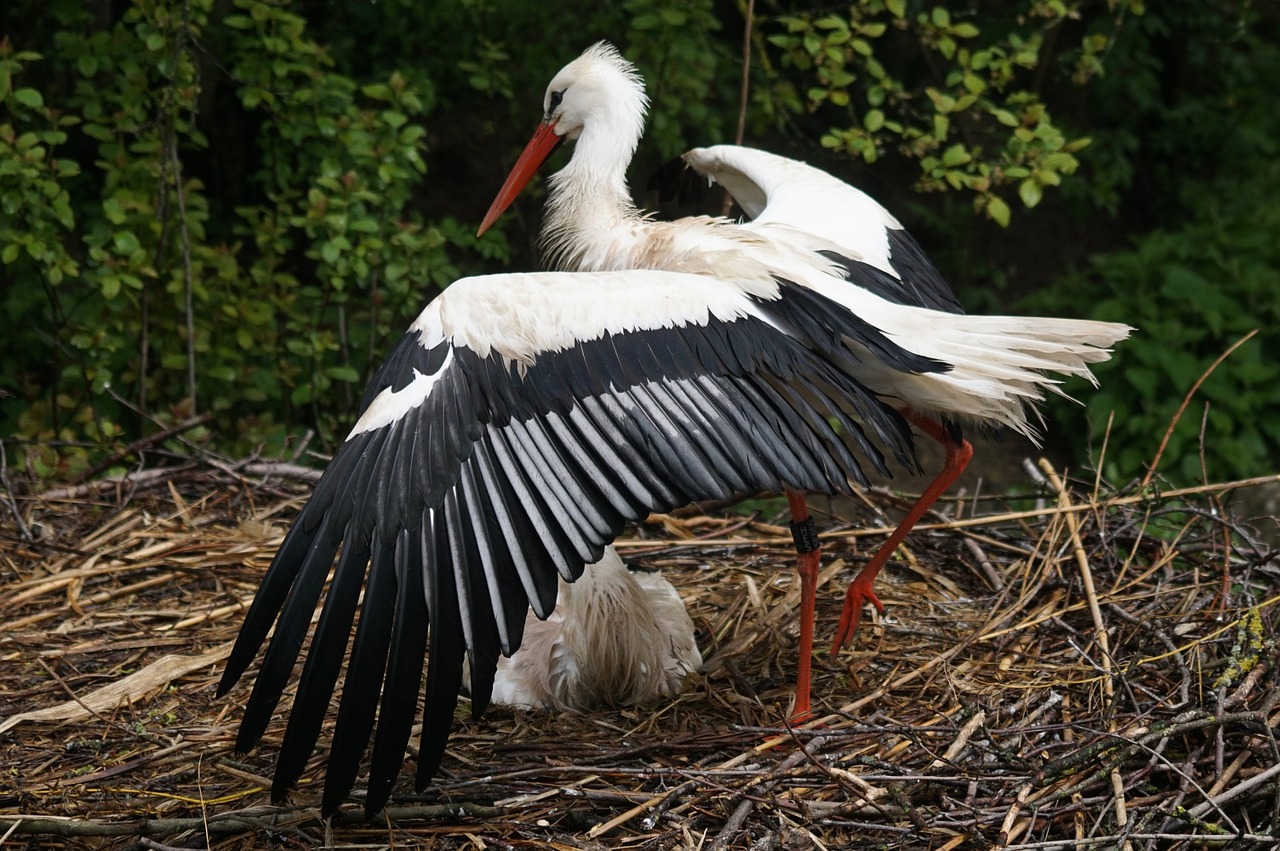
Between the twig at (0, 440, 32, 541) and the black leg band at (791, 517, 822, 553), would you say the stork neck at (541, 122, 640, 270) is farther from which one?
the twig at (0, 440, 32, 541)

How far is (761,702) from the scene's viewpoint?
3697 mm

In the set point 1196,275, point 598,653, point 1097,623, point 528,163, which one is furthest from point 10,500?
point 1196,275

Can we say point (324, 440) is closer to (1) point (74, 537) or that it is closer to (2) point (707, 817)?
(1) point (74, 537)

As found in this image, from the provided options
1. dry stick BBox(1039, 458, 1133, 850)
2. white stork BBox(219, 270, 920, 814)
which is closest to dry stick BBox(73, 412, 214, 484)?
white stork BBox(219, 270, 920, 814)

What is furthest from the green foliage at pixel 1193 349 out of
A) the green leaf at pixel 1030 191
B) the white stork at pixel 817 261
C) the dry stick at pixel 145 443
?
the dry stick at pixel 145 443

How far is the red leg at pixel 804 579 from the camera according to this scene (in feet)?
11.9

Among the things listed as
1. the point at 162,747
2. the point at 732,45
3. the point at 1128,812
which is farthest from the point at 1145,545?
the point at 732,45

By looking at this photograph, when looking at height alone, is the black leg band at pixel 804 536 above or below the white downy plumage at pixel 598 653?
above

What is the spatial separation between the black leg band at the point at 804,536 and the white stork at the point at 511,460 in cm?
46

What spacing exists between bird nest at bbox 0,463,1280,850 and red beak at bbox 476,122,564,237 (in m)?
1.22

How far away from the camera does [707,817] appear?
120 inches

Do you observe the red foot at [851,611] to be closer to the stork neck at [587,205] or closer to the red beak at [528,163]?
the stork neck at [587,205]

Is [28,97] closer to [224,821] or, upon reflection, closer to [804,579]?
[224,821]

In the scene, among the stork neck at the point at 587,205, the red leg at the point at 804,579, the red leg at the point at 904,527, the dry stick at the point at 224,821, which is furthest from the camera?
the stork neck at the point at 587,205
